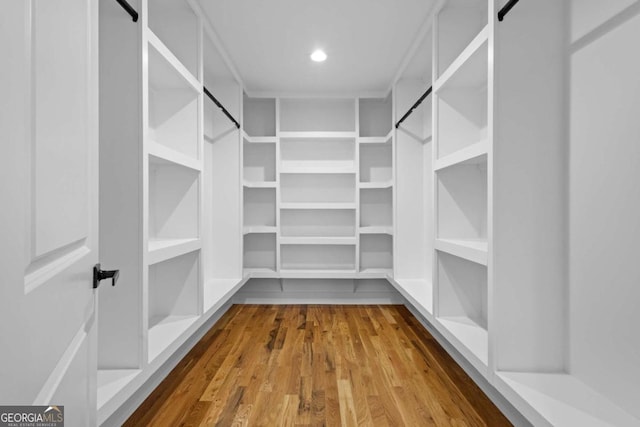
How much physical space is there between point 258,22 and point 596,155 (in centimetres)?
231

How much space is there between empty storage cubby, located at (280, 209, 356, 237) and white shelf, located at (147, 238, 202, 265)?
1.98m

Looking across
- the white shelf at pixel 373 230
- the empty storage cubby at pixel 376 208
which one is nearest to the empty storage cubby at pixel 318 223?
the empty storage cubby at pixel 376 208

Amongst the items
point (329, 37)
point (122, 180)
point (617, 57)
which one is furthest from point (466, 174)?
point (122, 180)

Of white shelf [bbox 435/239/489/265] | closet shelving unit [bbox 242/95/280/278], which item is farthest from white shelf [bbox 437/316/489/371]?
closet shelving unit [bbox 242/95/280/278]

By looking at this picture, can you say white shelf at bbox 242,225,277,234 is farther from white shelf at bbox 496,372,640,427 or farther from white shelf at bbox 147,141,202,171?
white shelf at bbox 496,372,640,427

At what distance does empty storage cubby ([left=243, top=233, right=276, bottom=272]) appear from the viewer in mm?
4469

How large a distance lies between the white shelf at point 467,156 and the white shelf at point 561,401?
41.5 inches

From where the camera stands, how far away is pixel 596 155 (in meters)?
1.50

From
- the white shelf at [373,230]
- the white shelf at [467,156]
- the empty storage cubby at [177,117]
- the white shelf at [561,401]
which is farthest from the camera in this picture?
the white shelf at [373,230]

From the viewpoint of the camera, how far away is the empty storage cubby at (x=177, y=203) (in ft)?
8.35

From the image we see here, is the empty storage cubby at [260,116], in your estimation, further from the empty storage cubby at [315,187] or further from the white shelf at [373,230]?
the white shelf at [373,230]

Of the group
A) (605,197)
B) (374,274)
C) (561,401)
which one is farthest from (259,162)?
(561,401)

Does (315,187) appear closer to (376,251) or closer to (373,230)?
(373,230)

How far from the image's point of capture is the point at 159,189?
2.59m
